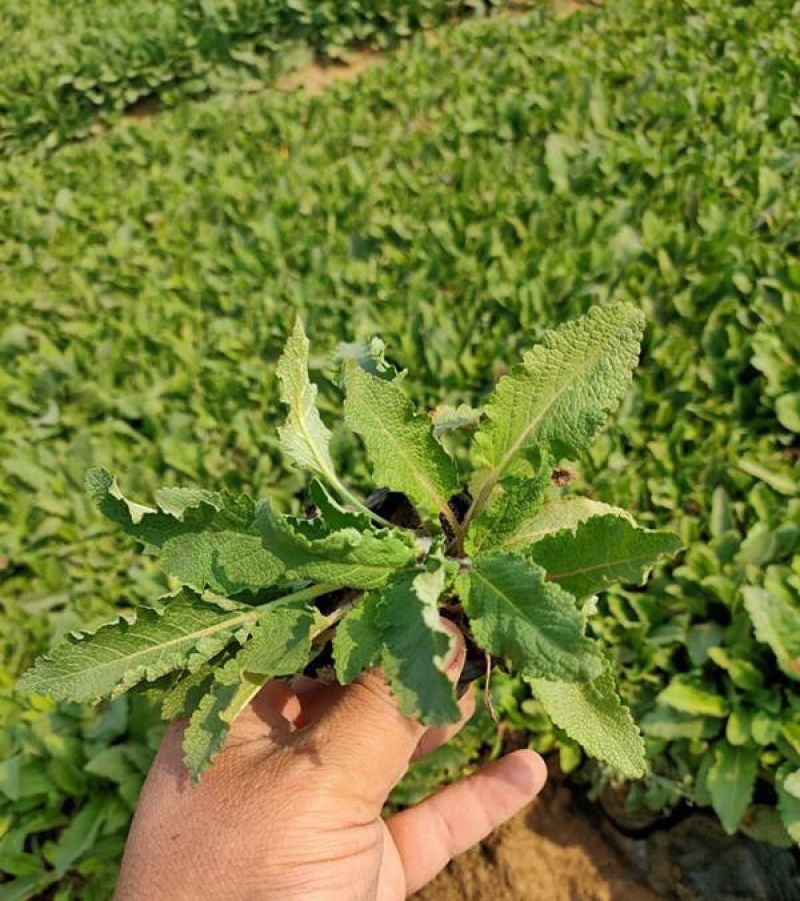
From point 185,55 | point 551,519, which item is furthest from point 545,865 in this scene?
point 185,55

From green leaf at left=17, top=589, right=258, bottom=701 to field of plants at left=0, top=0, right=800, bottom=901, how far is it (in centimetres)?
122

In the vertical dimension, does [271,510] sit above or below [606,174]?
above

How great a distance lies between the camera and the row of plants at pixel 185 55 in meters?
7.91

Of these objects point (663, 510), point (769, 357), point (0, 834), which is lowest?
point (0, 834)

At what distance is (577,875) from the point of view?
8.79 ft

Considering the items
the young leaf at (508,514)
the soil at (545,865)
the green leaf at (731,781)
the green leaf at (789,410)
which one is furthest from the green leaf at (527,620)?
the green leaf at (789,410)

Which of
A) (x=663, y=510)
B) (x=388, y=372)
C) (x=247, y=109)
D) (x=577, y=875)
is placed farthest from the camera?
(x=247, y=109)

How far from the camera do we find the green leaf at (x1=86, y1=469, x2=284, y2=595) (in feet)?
5.02

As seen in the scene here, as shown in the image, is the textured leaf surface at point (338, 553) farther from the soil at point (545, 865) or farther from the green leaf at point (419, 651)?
the soil at point (545, 865)

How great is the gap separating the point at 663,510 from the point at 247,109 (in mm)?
4852

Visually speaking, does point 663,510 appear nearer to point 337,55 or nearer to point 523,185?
point 523,185

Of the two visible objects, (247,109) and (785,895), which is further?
(247,109)

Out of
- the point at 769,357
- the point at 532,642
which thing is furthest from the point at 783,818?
the point at 769,357

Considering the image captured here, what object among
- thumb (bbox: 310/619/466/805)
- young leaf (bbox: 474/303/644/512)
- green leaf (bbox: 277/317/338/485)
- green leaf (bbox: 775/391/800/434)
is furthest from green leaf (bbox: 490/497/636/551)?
green leaf (bbox: 775/391/800/434)
